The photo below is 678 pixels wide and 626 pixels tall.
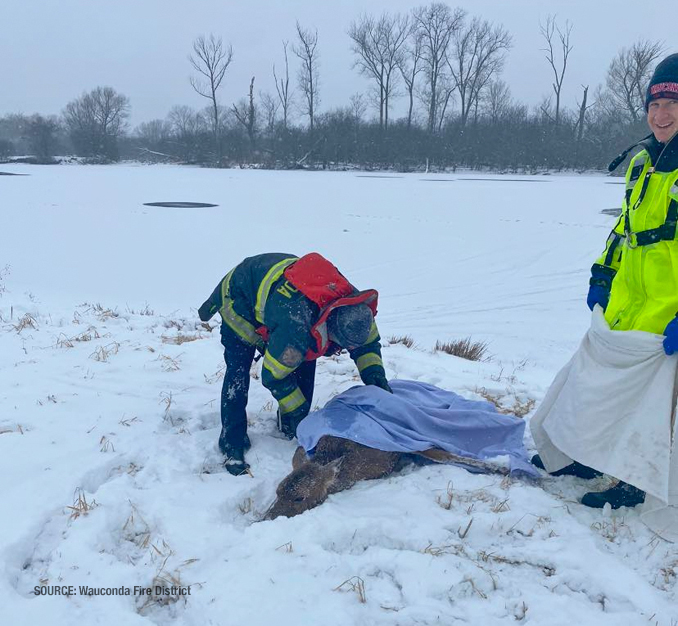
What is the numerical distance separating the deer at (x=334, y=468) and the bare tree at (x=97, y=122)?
44.9 meters

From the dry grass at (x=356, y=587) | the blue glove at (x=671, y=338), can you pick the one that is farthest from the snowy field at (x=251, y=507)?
the blue glove at (x=671, y=338)

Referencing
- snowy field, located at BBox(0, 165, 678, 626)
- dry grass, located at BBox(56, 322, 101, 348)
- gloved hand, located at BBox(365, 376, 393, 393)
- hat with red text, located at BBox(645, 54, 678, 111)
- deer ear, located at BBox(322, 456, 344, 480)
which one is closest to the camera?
snowy field, located at BBox(0, 165, 678, 626)

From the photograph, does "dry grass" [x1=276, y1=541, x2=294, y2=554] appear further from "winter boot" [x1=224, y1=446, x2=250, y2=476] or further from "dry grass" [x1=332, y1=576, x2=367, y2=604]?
"winter boot" [x1=224, y1=446, x2=250, y2=476]

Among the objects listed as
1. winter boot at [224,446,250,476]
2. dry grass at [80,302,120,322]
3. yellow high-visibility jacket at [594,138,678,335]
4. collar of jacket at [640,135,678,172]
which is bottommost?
winter boot at [224,446,250,476]

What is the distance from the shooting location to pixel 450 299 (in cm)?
789

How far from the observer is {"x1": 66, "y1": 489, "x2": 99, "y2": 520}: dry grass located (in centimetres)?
251

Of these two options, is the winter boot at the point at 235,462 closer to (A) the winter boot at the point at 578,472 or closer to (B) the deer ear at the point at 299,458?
(B) the deer ear at the point at 299,458

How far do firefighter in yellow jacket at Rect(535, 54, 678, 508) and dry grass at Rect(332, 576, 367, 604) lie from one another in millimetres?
1221

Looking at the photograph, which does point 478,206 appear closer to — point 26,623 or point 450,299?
point 450,299

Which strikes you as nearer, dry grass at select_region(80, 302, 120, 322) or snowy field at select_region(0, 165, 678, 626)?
snowy field at select_region(0, 165, 678, 626)

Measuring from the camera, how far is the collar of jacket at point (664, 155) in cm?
260

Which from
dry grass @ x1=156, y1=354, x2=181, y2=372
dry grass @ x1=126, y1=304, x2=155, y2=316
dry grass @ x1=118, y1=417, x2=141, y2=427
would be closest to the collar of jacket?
dry grass @ x1=118, y1=417, x2=141, y2=427

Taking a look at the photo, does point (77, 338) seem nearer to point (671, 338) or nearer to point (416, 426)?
point (416, 426)

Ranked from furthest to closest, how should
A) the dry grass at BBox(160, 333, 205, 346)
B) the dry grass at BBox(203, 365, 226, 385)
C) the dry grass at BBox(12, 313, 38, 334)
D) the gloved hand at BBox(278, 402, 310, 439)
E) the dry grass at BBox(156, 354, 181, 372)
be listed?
the dry grass at BBox(12, 313, 38, 334) → the dry grass at BBox(160, 333, 205, 346) → the dry grass at BBox(156, 354, 181, 372) → the dry grass at BBox(203, 365, 226, 385) → the gloved hand at BBox(278, 402, 310, 439)
